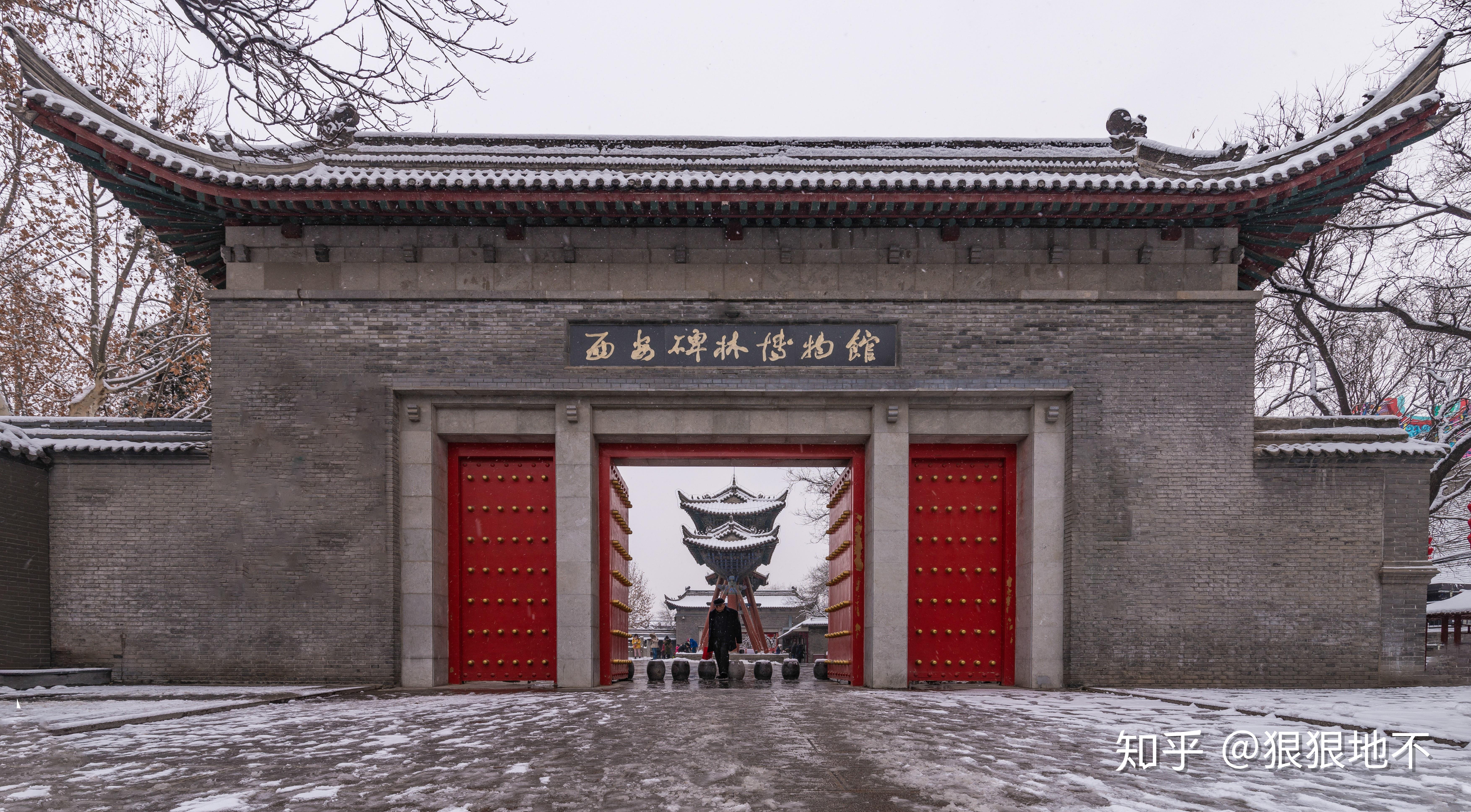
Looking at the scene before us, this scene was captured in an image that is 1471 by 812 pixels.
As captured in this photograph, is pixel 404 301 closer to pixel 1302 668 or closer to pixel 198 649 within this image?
pixel 198 649

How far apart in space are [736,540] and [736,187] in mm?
13335

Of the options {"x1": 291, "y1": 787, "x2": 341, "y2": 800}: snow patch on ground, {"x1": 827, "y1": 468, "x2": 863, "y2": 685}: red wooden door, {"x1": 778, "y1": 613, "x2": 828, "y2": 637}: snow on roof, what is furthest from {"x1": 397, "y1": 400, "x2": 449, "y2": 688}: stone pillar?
{"x1": 778, "y1": 613, "x2": 828, "y2": 637}: snow on roof

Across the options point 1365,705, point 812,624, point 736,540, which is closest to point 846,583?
point 1365,705

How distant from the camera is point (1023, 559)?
9.19 m

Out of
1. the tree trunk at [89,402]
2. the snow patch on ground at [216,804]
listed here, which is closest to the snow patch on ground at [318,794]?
the snow patch on ground at [216,804]

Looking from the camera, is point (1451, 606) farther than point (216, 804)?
Yes

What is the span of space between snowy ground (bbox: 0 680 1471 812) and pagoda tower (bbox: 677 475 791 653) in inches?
532

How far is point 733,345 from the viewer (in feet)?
29.6

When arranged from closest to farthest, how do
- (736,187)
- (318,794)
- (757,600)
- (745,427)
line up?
(318,794), (736,187), (745,427), (757,600)

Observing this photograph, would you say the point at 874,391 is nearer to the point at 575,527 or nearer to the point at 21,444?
the point at 575,527

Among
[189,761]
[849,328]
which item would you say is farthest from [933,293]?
[189,761]

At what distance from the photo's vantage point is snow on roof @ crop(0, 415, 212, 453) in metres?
8.66

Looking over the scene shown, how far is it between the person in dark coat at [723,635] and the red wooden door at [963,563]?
8.52ft

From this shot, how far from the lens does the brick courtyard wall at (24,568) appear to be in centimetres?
823
